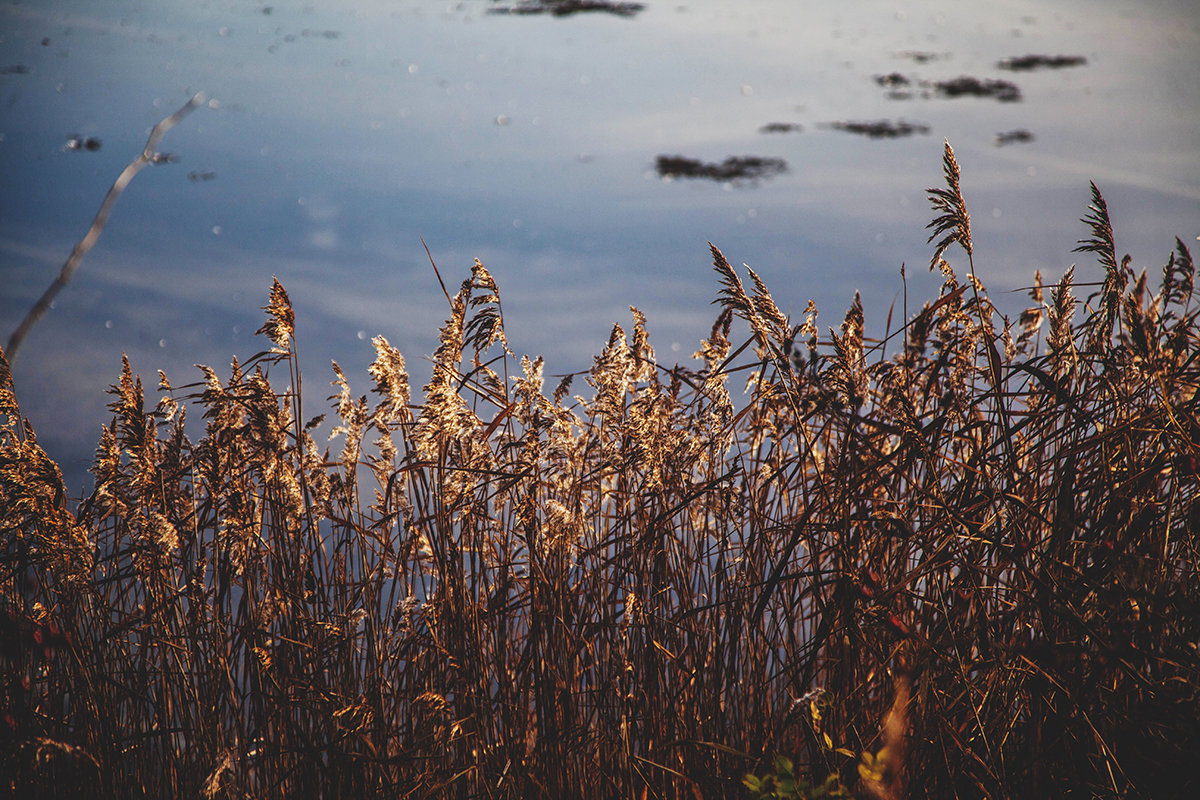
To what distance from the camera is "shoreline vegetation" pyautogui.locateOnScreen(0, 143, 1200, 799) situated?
1678 millimetres

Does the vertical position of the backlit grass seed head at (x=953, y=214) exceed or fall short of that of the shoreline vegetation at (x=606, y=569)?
it exceeds it

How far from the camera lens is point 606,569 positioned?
6.82 ft

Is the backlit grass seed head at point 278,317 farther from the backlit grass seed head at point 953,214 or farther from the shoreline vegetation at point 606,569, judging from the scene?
the backlit grass seed head at point 953,214

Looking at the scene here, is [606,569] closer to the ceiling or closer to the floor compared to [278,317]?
closer to the floor

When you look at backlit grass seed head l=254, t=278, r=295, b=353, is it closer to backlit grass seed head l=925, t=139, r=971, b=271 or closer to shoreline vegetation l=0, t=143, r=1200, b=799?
shoreline vegetation l=0, t=143, r=1200, b=799

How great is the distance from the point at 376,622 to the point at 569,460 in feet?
2.30

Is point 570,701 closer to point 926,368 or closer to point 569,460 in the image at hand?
point 569,460

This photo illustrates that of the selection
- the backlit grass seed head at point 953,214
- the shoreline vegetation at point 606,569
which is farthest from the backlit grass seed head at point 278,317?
the backlit grass seed head at point 953,214

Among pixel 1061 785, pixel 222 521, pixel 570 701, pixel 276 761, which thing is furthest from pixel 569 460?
pixel 1061 785

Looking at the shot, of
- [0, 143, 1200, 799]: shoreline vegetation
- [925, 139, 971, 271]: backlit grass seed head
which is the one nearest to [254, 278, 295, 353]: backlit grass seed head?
[0, 143, 1200, 799]: shoreline vegetation

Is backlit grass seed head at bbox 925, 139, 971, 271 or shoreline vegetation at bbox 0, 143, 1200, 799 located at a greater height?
backlit grass seed head at bbox 925, 139, 971, 271

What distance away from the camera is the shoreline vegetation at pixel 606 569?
1.68m

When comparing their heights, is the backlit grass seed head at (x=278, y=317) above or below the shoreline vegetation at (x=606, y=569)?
above

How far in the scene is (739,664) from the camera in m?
2.06
